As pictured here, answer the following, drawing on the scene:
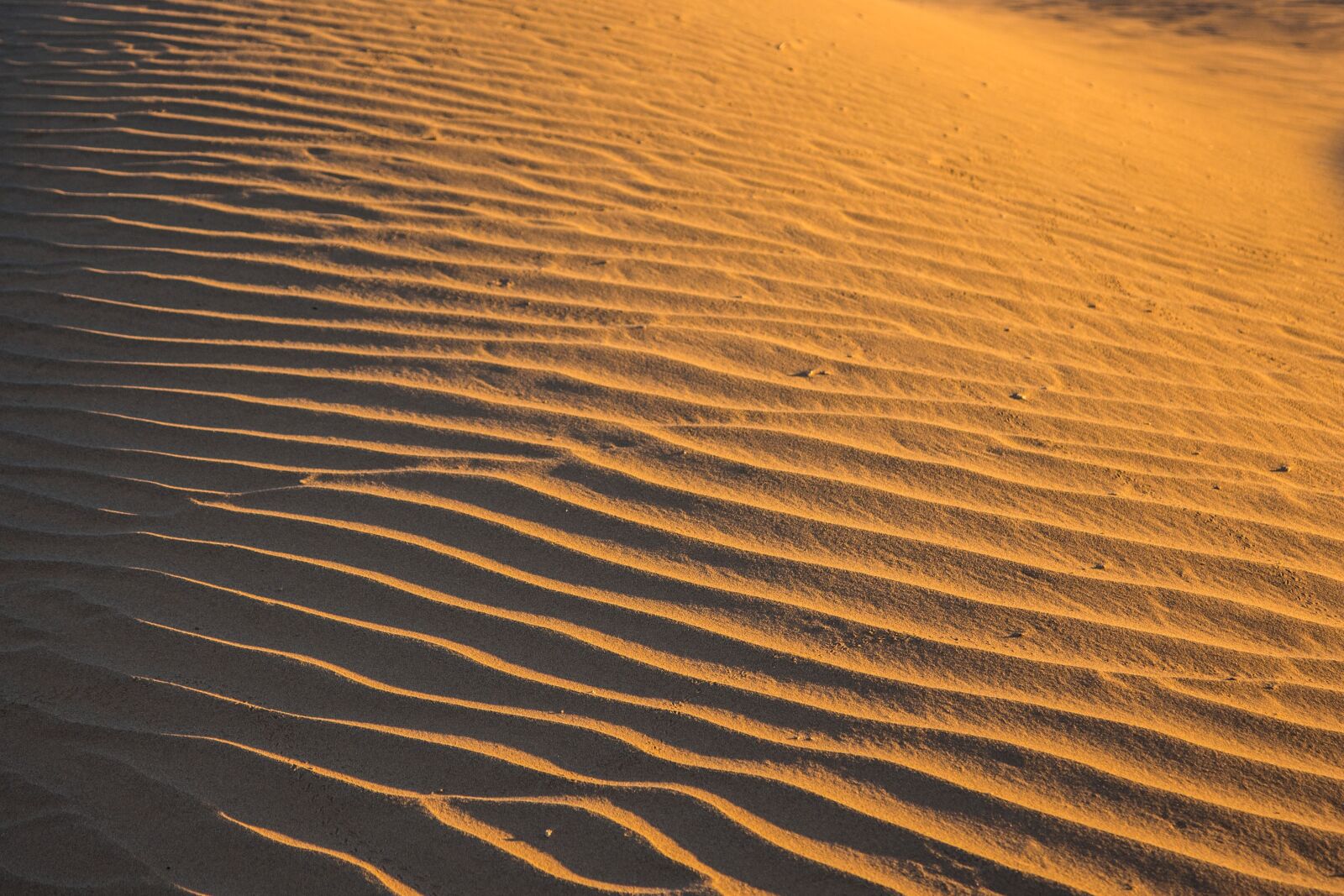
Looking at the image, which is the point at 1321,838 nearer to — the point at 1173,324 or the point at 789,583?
the point at 789,583

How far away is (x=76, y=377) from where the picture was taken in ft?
10.2

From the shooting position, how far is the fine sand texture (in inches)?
76.7

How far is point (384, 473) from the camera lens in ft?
8.88

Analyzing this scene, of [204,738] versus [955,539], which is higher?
[955,539]

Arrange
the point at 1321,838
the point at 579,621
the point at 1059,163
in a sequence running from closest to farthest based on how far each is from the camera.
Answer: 1. the point at 1321,838
2. the point at 579,621
3. the point at 1059,163

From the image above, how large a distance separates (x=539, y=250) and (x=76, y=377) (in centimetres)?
156

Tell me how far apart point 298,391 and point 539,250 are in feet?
3.34

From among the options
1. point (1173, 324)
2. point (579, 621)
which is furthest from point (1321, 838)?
point (1173, 324)

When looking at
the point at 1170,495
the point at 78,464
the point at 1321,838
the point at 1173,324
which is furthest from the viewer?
the point at 1173,324

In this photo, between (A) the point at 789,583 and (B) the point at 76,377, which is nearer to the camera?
(A) the point at 789,583

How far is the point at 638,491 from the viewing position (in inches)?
104

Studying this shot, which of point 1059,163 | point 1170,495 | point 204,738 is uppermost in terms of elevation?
point 1059,163

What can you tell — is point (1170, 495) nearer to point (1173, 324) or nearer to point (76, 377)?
point (1173, 324)

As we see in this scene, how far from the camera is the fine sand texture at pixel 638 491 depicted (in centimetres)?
195
